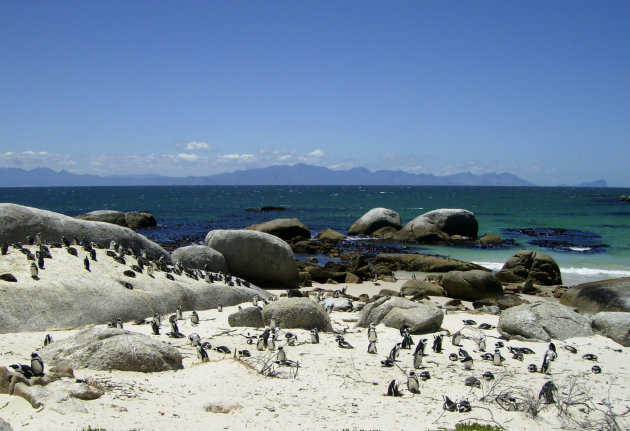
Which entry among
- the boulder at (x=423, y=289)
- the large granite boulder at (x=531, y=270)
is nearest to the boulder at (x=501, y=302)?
the boulder at (x=423, y=289)

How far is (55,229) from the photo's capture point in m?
16.6

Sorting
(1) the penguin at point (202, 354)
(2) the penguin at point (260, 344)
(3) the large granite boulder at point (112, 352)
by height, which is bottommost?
(2) the penguin at point (260, 344)

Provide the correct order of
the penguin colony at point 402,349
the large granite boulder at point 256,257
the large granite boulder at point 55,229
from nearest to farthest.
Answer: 1. the penguin colony at point 402,349
2. the large granite boulder at point 55,229
3. the large granite boulder at point 256,257

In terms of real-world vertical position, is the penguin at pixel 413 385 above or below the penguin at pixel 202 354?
below

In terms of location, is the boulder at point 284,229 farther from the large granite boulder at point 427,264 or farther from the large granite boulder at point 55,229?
the large granite boulder at point 55,229

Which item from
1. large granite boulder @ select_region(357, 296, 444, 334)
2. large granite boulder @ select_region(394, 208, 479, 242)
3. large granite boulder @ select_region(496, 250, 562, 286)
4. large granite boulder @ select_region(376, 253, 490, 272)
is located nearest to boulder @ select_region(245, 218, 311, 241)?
large granite boulder @ select_region(394, 208, 479, 242)

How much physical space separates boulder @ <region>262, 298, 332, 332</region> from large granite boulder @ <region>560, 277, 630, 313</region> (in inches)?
338

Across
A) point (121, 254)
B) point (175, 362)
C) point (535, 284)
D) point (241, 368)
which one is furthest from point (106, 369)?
point (535, 284)

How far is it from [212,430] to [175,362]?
98.5 inches

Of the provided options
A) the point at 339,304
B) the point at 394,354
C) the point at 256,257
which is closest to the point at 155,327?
the point at 394,354

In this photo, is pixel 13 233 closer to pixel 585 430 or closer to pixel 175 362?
pixel 175 362

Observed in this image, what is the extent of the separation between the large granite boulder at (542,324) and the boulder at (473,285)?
659 cm

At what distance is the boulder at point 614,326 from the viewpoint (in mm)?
12434

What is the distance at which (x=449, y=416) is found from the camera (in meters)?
7.82
